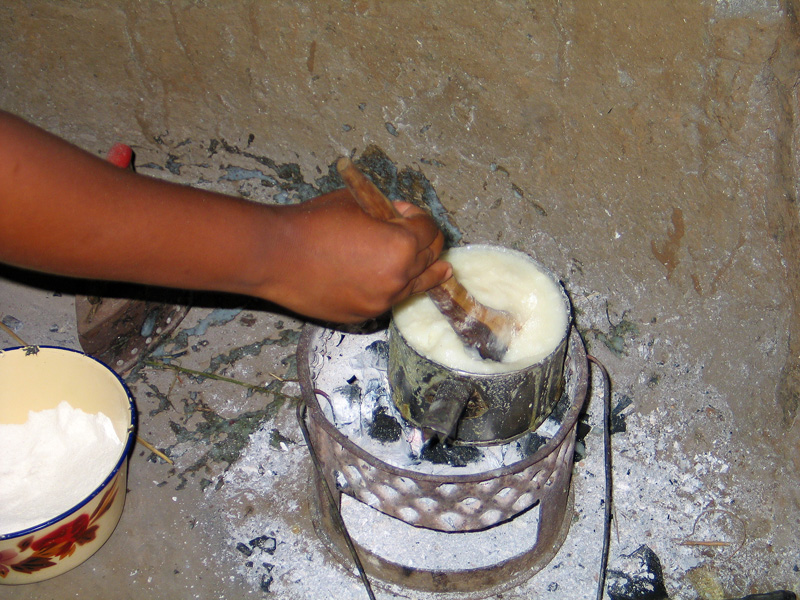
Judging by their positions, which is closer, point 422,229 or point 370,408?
point 422,229

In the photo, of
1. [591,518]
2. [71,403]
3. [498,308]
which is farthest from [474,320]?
[71,403]

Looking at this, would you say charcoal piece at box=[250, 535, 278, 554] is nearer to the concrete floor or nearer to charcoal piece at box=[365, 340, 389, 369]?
the concrete floor

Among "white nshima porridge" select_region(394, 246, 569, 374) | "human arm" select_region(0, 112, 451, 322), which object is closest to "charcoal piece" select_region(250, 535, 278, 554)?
"white nshima porridge" select_region(394, 246, 569, 374)

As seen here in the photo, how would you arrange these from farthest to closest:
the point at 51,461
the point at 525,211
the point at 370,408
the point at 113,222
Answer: the point at 525,211
the point at 51,461
the point at 370,408
the point at 113,222

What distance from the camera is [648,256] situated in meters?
2.26

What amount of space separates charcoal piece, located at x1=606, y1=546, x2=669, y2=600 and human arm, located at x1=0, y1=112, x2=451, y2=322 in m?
1.35

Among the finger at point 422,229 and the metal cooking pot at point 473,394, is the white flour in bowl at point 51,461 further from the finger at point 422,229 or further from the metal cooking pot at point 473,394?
the finger at point 422,229

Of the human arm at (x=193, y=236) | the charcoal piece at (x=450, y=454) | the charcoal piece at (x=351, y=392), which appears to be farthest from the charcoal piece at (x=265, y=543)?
the human arm at (x=193, y=236)

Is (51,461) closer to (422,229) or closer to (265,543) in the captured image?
(265,543)

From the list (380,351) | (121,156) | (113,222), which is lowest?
(380,351)

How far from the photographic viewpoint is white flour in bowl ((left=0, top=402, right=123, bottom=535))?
7.23ft

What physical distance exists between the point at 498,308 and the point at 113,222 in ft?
3.20

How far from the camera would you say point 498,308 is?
1827 millimetres

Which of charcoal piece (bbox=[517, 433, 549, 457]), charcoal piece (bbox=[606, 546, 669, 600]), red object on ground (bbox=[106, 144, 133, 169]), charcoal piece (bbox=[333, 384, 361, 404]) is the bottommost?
charcoal piece (bbox=[606, 546, 669, 600])
